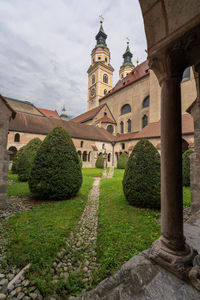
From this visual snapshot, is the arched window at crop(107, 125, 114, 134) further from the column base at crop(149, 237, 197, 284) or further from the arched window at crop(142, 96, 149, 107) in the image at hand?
the column base at crop(149, 237, 197, 284)

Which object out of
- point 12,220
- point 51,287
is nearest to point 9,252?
point 51,287

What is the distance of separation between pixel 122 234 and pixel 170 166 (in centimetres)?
235

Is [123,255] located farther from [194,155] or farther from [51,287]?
[194,155]

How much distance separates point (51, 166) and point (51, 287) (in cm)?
422

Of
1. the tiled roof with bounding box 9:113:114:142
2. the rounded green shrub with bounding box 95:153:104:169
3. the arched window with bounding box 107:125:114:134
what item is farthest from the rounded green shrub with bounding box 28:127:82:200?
the arched window with bounding box 107:125:114:134

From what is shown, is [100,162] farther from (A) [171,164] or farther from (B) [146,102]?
(A) [171,164]

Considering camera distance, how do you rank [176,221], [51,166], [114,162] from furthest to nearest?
[114,162]
[51,166]
[176,221]

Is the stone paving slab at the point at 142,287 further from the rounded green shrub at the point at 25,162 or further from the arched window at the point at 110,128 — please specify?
the arched window at the point at 110,128

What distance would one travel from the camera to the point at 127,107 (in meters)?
29.7

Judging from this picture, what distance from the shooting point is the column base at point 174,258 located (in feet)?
4.32

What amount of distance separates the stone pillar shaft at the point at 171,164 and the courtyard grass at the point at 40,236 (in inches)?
72.8

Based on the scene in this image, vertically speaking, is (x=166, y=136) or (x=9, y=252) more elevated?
(x=166, y=136)

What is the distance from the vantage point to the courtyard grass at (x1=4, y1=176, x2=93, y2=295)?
2133 millimetres

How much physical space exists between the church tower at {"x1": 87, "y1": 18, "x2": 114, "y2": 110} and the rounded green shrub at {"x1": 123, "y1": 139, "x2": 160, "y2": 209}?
3803 cm
